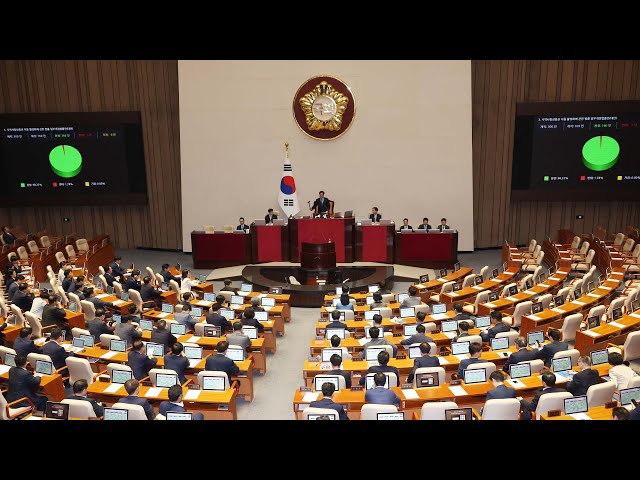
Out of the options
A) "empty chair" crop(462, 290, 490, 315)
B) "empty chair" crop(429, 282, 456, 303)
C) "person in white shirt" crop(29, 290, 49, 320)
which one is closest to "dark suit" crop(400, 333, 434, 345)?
"empty chair" crop(462, 290, 490, 315)

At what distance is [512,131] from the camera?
61.3 ft

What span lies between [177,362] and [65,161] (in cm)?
1339

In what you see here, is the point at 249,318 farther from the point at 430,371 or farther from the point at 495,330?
the point at 495,330

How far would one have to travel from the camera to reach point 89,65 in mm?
19203

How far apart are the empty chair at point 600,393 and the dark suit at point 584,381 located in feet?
0.82

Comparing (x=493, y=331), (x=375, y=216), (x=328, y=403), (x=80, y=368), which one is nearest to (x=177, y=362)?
(x=80, y=368)

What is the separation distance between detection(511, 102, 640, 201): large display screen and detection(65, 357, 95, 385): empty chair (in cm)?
1470

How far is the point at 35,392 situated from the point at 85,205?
43.6ft

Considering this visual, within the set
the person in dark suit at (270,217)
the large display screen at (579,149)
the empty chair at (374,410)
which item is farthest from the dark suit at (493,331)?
the large display screen at (579,149)

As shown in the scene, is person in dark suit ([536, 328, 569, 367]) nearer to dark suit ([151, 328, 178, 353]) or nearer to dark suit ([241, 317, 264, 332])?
dark suit ([241, 317, 264, 332])

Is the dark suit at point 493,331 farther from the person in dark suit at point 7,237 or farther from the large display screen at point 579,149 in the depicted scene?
the person in dark suit at point 7,237

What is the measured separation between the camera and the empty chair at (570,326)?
9.87m
